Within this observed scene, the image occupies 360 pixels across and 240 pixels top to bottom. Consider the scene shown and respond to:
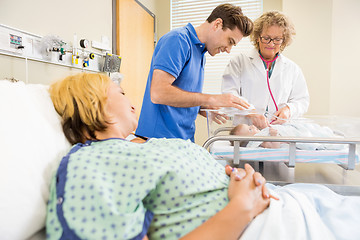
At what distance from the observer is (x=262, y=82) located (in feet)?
6.71

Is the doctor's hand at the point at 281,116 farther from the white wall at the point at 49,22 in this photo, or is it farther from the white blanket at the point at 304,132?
the white wall at the point at 49,22

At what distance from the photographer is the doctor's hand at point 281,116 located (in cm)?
162

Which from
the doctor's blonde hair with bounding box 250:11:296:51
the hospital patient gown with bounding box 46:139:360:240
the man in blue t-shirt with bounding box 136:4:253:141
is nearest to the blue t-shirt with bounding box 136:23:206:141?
the man in blue t-shirt with bounding box 136:4:253:141

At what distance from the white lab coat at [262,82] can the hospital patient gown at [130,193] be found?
4.23 ft

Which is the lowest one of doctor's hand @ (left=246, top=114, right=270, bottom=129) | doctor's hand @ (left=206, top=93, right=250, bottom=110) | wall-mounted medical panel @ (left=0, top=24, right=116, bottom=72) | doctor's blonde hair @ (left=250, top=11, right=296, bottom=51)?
doctor's hand @ (left=246, top=114, right=270, bottom=129)

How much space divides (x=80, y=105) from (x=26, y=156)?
0.86 ft

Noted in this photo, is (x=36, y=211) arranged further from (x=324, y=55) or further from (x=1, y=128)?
(x=324, y=55)

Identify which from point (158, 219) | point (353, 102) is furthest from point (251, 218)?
point (353, 102)

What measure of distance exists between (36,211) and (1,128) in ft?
0.78

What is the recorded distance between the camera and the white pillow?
1.97 ft

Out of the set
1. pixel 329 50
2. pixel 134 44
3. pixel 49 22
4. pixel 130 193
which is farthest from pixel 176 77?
pixel 329 50

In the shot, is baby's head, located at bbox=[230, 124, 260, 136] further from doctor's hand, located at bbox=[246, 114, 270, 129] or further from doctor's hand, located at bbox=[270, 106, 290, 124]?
doctor's hand, located at bbox=[270, 106, 290, 124]

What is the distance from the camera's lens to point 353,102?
299 cm

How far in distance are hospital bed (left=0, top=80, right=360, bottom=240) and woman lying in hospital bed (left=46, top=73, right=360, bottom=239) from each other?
0.13 feet
